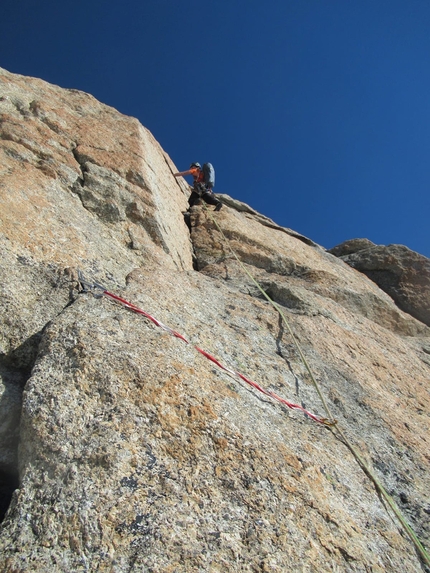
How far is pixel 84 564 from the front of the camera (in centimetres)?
201

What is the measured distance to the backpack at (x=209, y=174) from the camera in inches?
381

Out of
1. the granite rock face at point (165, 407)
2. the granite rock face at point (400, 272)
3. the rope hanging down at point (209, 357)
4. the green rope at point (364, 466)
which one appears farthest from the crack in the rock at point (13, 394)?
the granite rock face at point (400, 272)

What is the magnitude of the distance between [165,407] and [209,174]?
7.92 m

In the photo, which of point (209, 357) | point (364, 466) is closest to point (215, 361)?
point (209, 357)

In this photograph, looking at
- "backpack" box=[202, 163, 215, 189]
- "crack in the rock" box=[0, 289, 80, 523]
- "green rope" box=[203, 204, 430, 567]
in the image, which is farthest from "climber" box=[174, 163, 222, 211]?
"crack in the rock" box=[0, 289, 80, 523]

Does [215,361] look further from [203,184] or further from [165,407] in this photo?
[203,184]

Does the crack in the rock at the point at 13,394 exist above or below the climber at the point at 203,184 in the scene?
below

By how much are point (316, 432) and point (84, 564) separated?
6.10 ft

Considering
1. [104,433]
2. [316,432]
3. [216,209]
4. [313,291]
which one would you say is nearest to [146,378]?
[104,433]

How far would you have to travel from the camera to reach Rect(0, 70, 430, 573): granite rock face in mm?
2205

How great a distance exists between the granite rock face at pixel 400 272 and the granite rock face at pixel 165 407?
267 centimetres

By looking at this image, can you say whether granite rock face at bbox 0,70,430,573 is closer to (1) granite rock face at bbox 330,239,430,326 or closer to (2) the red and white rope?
(2) the red and white rope

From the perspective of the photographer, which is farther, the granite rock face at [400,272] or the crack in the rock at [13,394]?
the granite rock face at [400,272]

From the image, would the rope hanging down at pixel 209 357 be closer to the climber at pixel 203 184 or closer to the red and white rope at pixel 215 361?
the red and white rope at pixel 215 361
